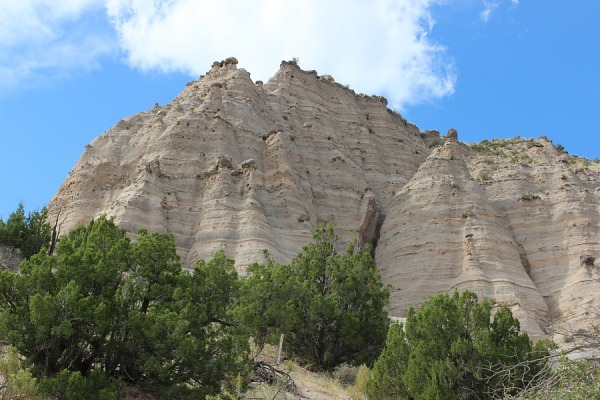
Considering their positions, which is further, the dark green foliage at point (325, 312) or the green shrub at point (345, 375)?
the dark green foliage at point (325, 312)

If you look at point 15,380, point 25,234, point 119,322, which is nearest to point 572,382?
point 119,322

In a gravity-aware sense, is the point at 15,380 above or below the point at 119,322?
below

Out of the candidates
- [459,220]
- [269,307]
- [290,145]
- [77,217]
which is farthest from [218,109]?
[269,307]

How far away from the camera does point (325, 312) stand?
23734 millimetres

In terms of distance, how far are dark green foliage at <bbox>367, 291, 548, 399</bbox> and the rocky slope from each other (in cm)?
1539

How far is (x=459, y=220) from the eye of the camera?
133ft

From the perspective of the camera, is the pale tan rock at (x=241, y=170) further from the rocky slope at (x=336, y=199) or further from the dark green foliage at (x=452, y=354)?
the dark green foliage at (x=452, y=354)

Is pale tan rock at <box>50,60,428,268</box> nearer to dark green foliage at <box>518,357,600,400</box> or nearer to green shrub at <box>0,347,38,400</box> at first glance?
green shrub at <box>0,347,38,400</box>

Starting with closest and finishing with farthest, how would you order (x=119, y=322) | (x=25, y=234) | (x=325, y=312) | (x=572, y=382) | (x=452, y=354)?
(x=572, y=382) < (x=119, y=322) < (x=452, y=354) < (x=325, y=312) < (x=25, y=234)

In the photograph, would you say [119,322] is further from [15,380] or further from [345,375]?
[345,375]

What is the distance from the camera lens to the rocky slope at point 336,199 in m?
36.4

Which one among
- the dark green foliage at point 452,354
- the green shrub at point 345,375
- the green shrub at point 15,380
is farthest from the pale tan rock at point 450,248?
the green shrub at point 15,380

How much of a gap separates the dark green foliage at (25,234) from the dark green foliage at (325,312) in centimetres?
974

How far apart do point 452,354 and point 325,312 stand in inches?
278
